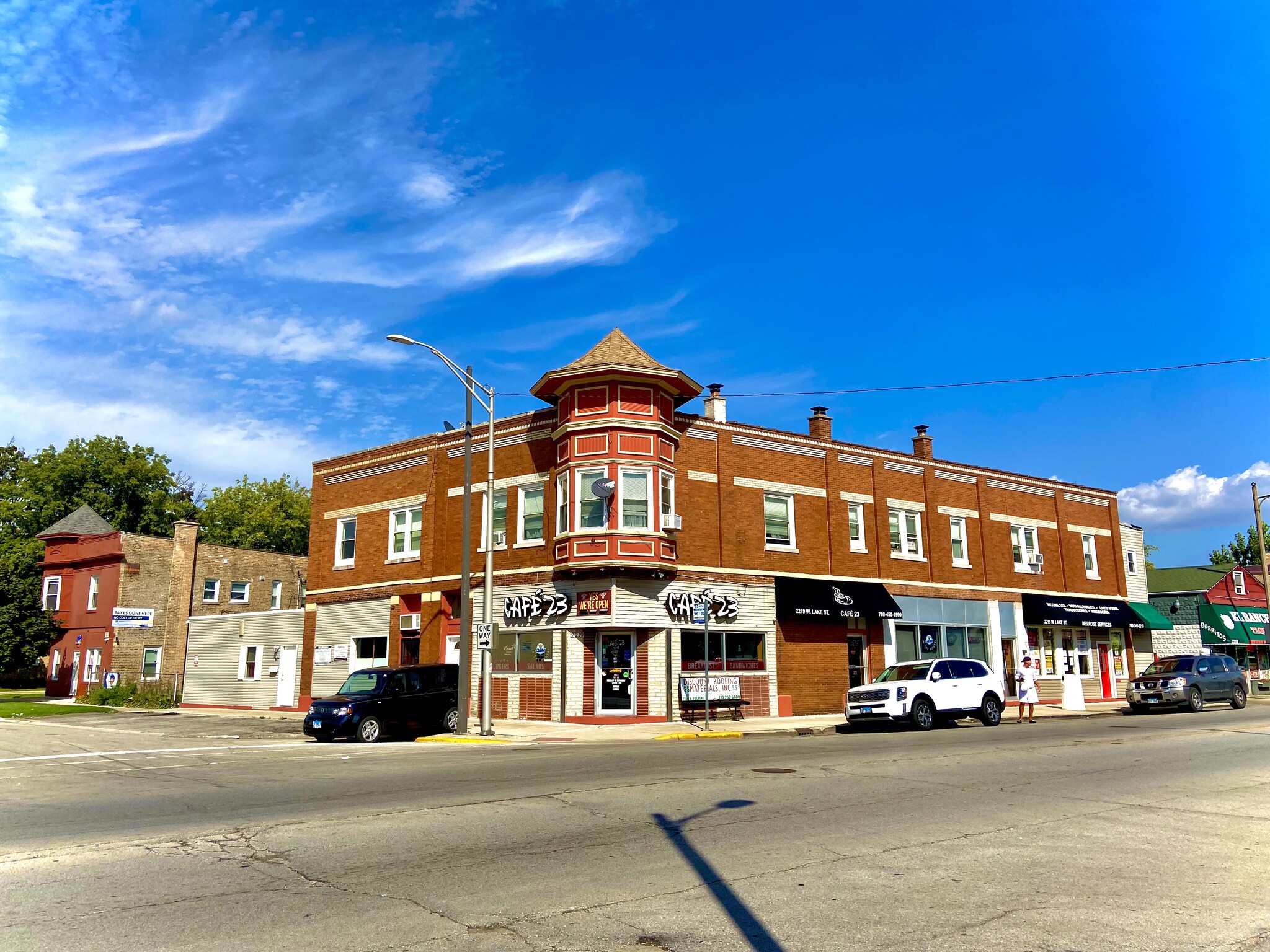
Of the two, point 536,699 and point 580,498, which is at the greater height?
point 580,498

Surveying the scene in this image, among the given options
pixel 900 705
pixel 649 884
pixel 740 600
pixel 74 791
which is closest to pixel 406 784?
pixel 74 791

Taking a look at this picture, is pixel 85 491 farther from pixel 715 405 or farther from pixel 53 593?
pixel 715 405

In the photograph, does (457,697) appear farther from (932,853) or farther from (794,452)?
(932,853)

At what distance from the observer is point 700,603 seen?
28.0 metres

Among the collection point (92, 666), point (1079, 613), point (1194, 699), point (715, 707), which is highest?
point (1079, 613)

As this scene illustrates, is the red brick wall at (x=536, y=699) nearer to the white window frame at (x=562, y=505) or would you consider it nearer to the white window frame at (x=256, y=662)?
the white window frame at (x=562, y=505)

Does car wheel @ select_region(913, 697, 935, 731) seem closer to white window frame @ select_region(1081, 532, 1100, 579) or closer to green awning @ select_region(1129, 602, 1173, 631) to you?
white window frame @ select_region(1081, 532, 1100, 579)

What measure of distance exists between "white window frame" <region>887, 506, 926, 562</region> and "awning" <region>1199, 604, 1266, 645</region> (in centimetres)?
2191

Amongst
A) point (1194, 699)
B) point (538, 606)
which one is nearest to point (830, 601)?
point (538, 606)

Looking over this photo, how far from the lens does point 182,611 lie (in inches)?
1706

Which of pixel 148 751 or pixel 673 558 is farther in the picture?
pixel 673 558

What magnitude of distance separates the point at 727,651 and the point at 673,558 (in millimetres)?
3524

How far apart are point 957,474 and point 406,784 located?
93.7 feet

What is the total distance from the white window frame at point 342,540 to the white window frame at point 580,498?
11514 mm
